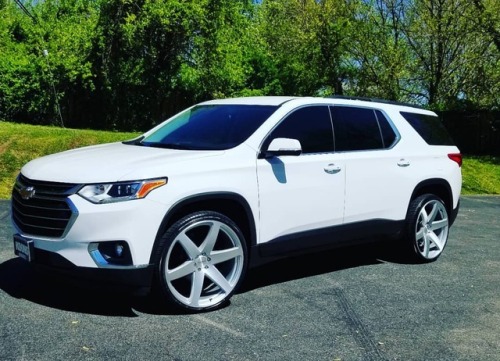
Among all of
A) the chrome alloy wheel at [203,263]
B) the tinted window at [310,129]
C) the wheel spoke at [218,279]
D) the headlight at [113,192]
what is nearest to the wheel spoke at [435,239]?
the tinted window at [310,129]

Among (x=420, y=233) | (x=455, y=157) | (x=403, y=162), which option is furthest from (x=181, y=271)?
(x=455, y=157)

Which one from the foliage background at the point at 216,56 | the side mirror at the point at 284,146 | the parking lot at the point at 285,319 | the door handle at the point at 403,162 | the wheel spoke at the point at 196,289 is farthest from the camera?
the foliage background at the point at 216,56

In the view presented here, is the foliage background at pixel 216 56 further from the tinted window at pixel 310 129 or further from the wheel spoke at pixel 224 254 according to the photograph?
the wheel spoke at pixel 224 254

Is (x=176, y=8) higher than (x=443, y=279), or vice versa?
(x=176, y=8)

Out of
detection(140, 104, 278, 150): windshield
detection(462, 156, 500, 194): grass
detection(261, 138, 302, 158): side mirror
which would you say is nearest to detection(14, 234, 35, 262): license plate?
detection(140, 104, 278, 150): windshield

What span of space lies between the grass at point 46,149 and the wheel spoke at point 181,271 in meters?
8.40

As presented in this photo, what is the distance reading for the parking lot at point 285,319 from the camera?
13.7 ft

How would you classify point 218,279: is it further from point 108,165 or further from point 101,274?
point 108,165

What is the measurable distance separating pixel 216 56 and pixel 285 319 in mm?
18801

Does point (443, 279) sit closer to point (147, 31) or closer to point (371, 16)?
point (147, 31)

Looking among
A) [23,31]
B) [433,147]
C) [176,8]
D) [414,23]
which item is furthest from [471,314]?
[23,31]

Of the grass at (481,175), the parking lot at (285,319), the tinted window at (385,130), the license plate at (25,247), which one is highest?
the tinted window at (385,130)

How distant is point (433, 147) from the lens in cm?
709

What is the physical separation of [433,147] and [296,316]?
3114mm
